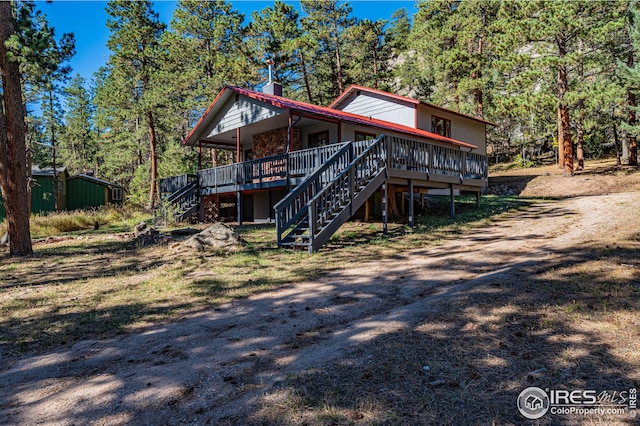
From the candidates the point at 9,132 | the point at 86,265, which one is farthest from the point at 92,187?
the point at 86,265

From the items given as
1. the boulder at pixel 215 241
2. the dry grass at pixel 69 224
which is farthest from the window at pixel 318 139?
the dry grass at pixel 69 224

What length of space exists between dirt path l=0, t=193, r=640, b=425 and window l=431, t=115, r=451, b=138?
61.8ft

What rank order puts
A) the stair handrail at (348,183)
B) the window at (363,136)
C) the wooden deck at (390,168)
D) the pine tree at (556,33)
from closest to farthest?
the stair handrail at (348,183), the wooden deck at (390,168), the window at (363,136), the pine tree at (556,33)

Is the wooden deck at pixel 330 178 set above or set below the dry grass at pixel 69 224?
above

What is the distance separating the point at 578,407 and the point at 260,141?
20327 mm

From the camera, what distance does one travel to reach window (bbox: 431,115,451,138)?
24.9 metres

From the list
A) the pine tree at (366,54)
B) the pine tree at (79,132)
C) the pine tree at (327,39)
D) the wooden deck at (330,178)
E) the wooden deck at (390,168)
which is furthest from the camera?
the pine tree at (79,132)

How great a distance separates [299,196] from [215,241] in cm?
306

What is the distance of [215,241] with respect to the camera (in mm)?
10969

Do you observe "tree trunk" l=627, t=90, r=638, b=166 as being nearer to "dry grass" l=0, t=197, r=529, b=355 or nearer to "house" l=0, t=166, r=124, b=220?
"dry grass" l=0, t=197, r=529, b=355

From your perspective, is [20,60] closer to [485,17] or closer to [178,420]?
[178,420]

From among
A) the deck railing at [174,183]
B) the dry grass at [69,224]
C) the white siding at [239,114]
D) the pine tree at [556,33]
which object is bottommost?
the dry grass at [69,224]

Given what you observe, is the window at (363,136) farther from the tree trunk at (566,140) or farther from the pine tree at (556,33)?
the tree trunk at (566,140)

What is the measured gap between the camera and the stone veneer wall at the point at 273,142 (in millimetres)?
19734
